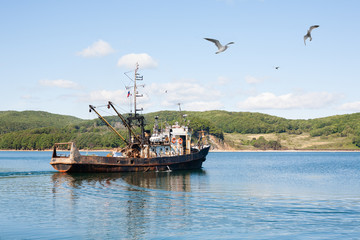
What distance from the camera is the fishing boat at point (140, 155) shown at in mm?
54656

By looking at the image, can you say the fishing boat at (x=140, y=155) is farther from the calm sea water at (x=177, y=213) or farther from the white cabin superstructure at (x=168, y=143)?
the calm sea water at (x=177, y=213)

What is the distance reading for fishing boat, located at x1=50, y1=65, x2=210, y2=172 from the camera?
54.7m

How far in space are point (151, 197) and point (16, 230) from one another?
13558 mm

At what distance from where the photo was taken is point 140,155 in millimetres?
62656

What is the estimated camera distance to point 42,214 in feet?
85.5

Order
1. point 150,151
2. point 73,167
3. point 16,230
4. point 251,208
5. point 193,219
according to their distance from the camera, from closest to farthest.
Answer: point 16,230 → point 193,219 → point 251,208 → point 73,167 → point 150,151

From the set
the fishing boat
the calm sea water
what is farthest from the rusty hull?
the calm sea water

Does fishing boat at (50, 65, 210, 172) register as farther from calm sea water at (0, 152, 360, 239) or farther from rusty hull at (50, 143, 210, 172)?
calm sea water at (0, 152, 360, 239)

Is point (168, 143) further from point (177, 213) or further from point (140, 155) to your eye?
point (177, 213)

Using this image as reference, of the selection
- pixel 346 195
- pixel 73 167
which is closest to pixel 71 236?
pixel 346 195

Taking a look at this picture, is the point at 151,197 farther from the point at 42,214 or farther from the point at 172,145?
the point at 172,145

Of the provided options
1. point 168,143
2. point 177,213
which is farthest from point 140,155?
point 177,213

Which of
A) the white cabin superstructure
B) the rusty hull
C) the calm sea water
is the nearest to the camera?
the calm sea water

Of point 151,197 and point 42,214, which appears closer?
point 42,214
